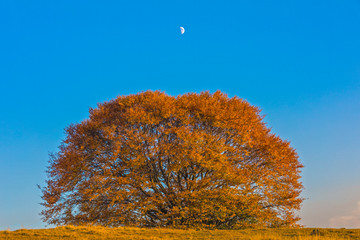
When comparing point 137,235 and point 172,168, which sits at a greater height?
point 172,168

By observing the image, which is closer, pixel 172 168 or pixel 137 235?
pixel 137 235

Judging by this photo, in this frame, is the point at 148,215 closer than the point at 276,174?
Yes

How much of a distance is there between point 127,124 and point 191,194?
284 inches

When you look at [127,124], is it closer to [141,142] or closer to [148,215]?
[141,142]

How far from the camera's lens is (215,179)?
24125 millimetres

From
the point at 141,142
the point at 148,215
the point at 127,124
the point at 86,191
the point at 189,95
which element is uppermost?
the point at 189,95

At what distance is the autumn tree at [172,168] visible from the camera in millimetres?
23078

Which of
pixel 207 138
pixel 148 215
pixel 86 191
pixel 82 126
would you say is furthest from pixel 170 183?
pixel 82 126

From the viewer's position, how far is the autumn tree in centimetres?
2308

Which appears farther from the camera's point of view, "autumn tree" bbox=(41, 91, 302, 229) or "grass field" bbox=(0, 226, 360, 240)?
"autumn tree" bbox=(41, 91, 302, 229)

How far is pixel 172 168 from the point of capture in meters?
22.9

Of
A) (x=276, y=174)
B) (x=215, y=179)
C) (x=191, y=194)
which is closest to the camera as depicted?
(x=191, y=194)

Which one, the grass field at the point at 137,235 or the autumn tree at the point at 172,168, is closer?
the grass field at the point at 137,235

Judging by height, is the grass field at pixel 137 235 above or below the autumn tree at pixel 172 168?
below
